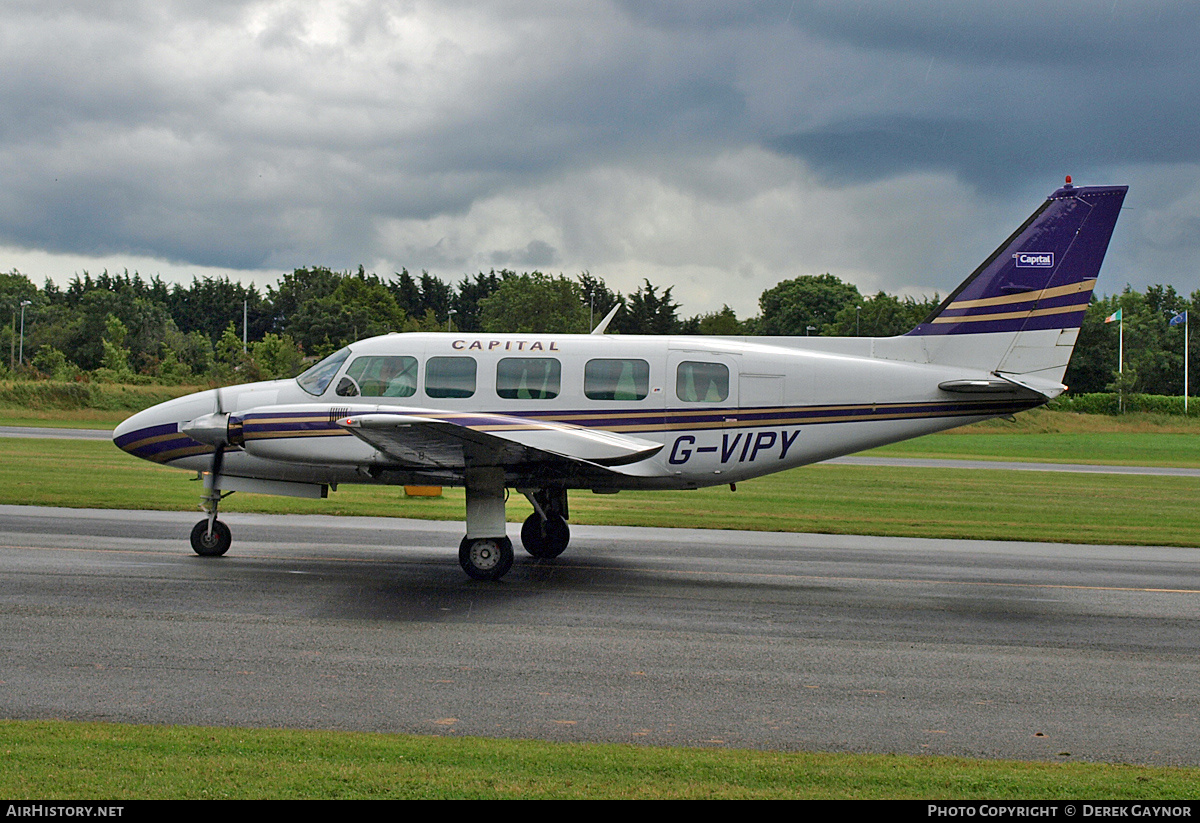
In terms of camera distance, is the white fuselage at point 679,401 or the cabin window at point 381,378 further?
the cabin window at point 381,378

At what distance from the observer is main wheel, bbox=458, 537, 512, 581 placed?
13805 millimetres

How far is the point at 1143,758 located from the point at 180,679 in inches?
301

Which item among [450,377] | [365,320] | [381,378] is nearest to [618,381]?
[450,377]

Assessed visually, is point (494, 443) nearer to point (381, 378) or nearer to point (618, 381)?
point (618, 381)

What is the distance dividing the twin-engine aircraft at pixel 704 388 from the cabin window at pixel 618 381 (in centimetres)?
1

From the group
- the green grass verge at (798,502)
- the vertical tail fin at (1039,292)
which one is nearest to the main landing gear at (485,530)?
the vertical tail fin at (1039,292)

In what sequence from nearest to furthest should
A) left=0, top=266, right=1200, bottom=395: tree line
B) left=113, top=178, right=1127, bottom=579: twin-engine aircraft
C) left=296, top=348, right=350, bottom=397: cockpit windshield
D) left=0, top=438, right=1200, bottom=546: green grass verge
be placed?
left=113, top=178, right=1127, bottom=579: twin-engine aircraft
left=296, top=348, right=350, bottom=397: cockpit windshield
left=0, top=438, right=1200, bottom=546: green grass verge
left=0, top=266, right=1200, bottom=395: tree line

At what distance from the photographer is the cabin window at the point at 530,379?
14.8m

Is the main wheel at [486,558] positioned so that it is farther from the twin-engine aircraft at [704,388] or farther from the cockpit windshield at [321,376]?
the cockpit windshield at [321,376]

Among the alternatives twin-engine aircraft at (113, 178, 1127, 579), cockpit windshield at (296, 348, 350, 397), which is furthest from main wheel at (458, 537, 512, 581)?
cockpit windshield at (296, 348, 350, 397)

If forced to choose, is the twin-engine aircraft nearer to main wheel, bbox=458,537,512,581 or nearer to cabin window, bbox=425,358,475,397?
cabin window, bbox=425,358,475,397

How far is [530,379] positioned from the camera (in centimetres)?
1482

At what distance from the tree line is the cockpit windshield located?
3413cm
